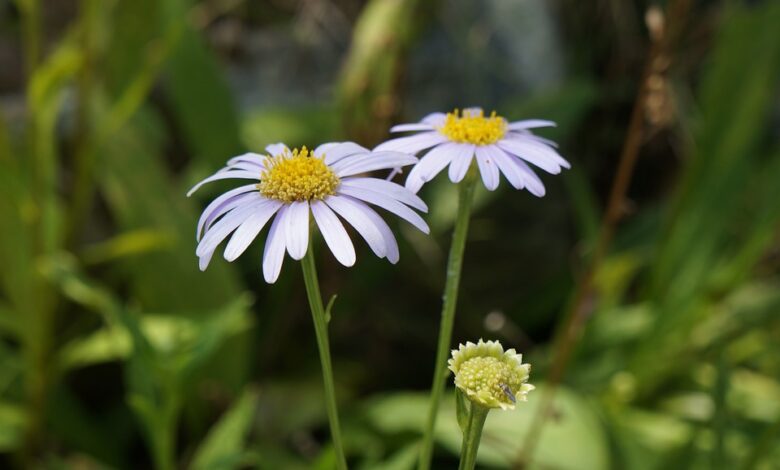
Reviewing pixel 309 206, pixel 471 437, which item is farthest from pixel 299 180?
pixel 471 437

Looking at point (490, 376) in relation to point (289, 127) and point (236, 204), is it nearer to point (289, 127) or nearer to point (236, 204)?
point (236, 204)

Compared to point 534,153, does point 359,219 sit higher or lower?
lower

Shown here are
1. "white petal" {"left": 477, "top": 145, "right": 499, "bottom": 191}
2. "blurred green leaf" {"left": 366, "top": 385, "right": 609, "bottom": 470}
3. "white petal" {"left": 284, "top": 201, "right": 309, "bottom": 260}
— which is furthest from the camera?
"blurred green leaf" {"left": 366, "top": 385, "right": 609, "bottom": 470}

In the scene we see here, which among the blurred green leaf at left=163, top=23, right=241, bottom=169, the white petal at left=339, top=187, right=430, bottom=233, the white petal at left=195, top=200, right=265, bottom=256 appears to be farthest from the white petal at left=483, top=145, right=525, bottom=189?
the blurred green leaf at left=163, top=23, right=241, bottom=169

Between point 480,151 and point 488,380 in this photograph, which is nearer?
point 488,380

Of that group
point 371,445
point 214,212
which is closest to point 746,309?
point 371,445

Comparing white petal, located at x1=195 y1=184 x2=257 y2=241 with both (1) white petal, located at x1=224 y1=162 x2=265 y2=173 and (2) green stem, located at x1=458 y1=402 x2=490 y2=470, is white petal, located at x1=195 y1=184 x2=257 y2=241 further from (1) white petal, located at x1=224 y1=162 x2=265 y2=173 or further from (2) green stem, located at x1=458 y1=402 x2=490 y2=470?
(2) green stem, located at x1=458 y1=402 x2=490 y2=470

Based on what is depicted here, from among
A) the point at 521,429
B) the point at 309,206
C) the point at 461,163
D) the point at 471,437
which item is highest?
the point at 521,429

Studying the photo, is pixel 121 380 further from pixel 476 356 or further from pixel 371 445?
pixel 476 356
